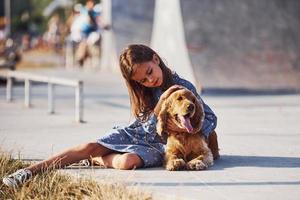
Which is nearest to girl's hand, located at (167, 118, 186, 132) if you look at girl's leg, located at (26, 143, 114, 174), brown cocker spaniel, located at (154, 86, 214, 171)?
brown cocker spaniel, located at (154, 86, 214, 171)

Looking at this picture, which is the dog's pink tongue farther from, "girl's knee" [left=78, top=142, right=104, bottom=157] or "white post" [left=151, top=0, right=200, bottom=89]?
"white post" [left=151, top=0, right=200, bottom=89]

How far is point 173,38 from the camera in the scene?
15078 mm

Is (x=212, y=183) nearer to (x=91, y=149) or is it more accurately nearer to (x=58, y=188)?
(x=58, y=188)

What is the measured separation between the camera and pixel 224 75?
1482cm

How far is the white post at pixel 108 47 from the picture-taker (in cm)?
2212

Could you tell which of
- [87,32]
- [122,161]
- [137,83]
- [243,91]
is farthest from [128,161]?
[87,32]

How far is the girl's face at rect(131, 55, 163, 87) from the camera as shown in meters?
6.49

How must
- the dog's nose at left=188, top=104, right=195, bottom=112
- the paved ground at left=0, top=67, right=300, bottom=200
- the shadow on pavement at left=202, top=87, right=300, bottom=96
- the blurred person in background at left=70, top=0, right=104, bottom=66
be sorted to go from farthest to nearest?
the blurred person in background at left=70, top=0, right=104, bottom=66
the shadow on pavement at left=202, top=87, right=300, bottom=96
the dog's nose at left=188, top=104, right=195, bottom=112
the paved ground at left=0, top=67, right=300, bottom=200

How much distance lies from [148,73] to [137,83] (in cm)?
20

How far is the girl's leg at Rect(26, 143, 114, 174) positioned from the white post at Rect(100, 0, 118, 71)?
1496 cm

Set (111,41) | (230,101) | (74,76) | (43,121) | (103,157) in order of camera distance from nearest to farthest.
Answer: (103,157) → (43,121) → (230,101) → (74,76) → (111,41)

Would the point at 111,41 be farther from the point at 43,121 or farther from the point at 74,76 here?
the point at 43,121

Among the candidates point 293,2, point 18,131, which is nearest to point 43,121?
point 18,131

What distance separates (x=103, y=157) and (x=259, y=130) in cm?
322
